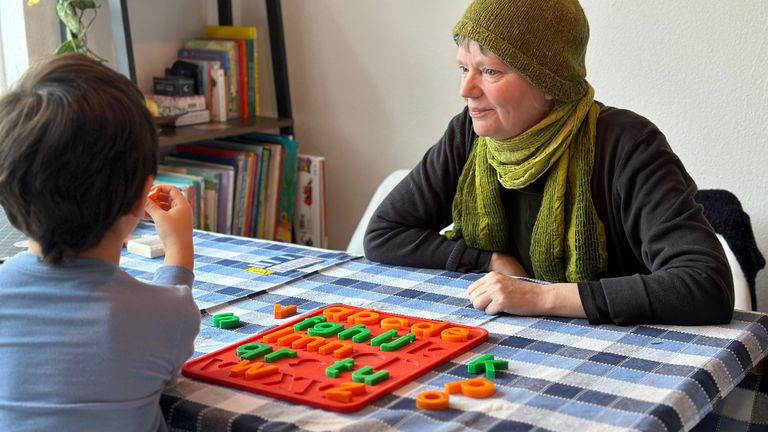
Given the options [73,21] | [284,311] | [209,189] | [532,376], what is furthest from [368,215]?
[532,376]

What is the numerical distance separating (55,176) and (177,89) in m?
2.07

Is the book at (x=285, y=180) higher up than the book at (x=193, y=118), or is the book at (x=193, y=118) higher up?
the book at (x=193, y=118)

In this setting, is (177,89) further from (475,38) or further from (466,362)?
(466,362)

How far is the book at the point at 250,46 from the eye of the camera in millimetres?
3270

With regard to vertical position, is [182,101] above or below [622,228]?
above

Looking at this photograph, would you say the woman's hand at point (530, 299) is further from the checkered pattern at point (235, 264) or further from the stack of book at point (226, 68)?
the stack of book at point (226, 68)

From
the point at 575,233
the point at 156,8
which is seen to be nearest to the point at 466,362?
the point at 575,233

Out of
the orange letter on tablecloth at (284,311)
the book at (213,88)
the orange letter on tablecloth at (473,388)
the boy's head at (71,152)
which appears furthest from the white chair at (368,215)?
the boy's head at (71,152)

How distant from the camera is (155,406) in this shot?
1174 mm

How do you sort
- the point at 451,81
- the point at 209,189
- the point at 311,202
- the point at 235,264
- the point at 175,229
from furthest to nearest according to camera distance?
the point at 311,202
the point at 451,81
the point at 209,189
the point at 235,264
the point at 175,229

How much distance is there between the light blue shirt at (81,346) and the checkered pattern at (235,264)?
0.43 meters

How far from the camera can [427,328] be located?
1.46 meters

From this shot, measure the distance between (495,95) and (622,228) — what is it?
13.2 inches

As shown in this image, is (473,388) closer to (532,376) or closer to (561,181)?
(532,376)
